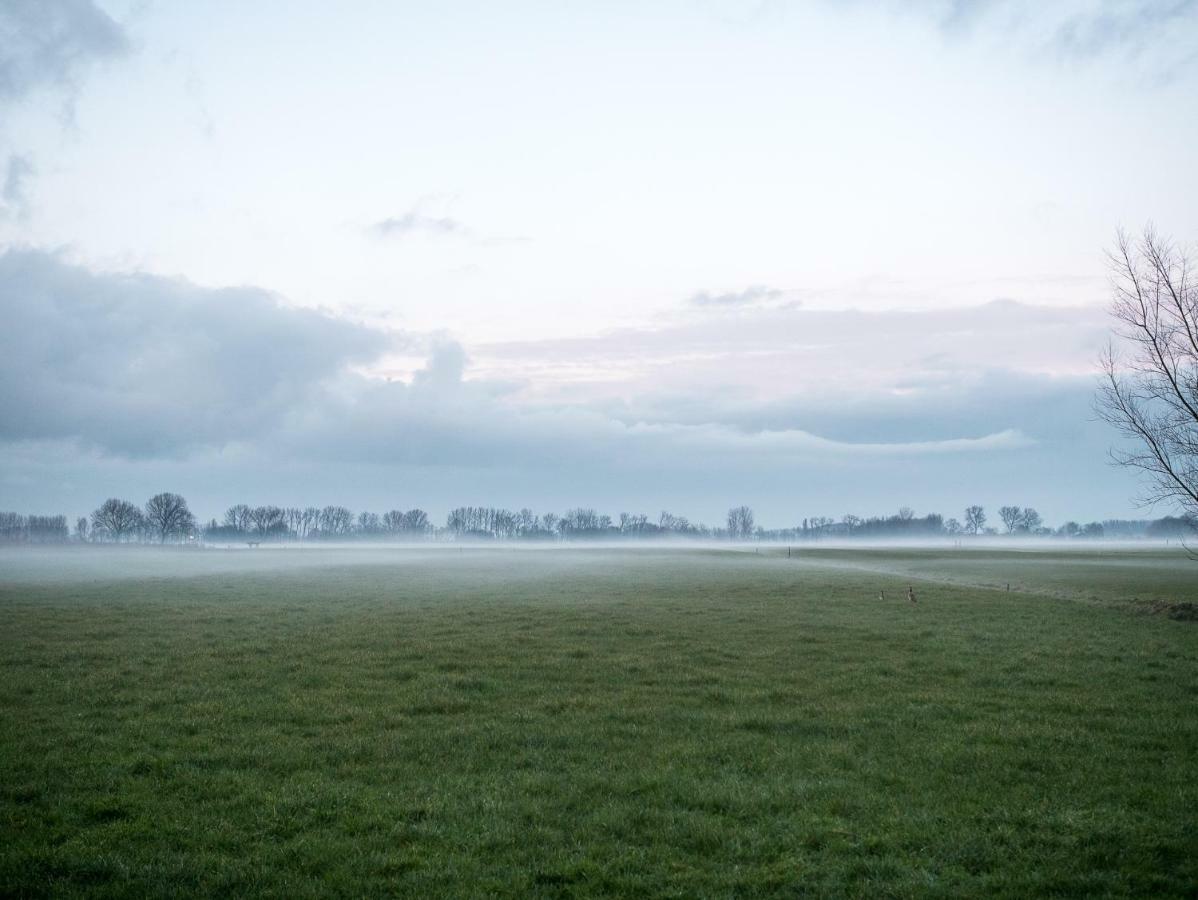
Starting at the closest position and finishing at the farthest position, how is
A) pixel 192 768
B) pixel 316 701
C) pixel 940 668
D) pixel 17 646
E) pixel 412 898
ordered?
1. pixel 412 898
2. pixel 192 768
3. pixel 316 701
4. pixel 940 668
5. pixel 17 646

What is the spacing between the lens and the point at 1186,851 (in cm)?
1002

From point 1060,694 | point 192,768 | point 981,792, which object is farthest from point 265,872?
point 1060,694

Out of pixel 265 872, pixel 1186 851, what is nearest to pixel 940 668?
pixel 1186 851

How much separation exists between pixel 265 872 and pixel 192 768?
5173 millimetres

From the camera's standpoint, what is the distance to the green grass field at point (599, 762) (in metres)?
9.73

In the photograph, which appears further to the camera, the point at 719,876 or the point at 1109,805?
the point at 1109,805

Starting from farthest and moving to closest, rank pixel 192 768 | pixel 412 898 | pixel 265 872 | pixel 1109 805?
pixel 192 768 → pixel 1109 805 → pixel 265 872 → pixel 412 898

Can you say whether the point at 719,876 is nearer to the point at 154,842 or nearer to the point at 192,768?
the point at 154,842

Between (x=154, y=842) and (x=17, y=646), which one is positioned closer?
(x=154, y=842)

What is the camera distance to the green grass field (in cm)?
973

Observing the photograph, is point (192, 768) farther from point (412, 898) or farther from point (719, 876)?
point (719, 876)

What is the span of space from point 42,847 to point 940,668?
881 inches

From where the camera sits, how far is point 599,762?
14195 mm

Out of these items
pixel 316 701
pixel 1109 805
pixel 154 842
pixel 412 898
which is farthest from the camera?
pixel 316 701
